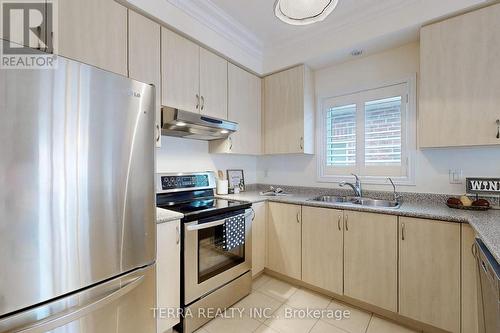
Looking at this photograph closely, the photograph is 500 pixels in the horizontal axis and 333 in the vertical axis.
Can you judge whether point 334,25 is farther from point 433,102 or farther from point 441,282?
point 441,282

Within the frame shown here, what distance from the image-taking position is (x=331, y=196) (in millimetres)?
2533

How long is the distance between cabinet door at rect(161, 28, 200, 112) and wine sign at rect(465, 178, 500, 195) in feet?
7.86

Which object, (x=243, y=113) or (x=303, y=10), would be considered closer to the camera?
(x=303, y=10)

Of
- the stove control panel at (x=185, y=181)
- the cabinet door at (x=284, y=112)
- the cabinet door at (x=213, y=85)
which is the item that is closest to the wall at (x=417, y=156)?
the cabinet door at (x=284, y=112)

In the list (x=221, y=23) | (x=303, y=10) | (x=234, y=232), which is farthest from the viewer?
(x=221, y=23)

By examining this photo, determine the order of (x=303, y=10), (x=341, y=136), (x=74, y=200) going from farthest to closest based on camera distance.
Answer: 1. (x=341, y=136)
2. (x=303, y=10)
3. (x=74, y=200)

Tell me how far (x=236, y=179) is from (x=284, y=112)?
40.2 inches

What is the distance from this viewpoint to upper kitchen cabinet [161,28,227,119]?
1890 millimetres

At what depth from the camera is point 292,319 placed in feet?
6.01

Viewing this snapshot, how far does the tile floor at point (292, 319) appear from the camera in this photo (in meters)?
1.71

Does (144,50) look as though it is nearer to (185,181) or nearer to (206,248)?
(185,181)

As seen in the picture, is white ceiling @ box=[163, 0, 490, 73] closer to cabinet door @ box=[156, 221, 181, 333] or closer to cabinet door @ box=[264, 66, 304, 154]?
cabinet door @ box=[264, 66, 304, 154]

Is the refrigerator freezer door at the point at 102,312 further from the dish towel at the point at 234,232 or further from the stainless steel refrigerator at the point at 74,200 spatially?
the dish towel at the point at 234,232

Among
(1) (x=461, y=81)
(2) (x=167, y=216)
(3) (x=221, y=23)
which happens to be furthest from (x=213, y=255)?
(1) (x=461, y=81)
